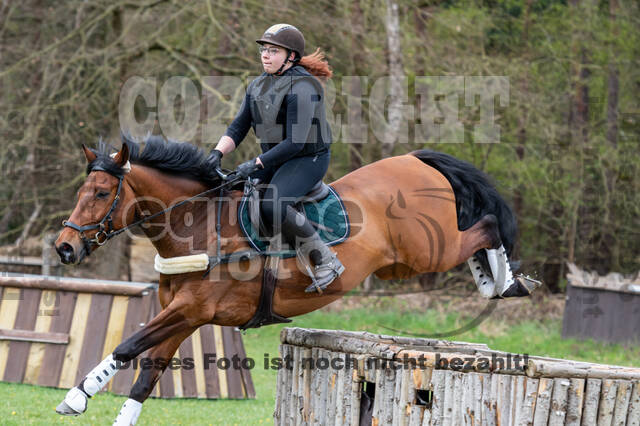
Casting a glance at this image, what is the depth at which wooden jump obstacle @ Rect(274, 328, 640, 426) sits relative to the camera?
4008mm

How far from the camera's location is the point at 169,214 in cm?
487

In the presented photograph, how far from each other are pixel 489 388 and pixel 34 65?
1095 centimetres

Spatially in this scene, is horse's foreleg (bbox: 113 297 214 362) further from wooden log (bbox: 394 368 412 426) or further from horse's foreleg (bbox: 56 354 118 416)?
wooden log (bbox: 394 368 412 426)

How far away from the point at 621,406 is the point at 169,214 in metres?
2.85

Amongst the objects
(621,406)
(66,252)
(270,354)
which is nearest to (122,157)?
(66,252)

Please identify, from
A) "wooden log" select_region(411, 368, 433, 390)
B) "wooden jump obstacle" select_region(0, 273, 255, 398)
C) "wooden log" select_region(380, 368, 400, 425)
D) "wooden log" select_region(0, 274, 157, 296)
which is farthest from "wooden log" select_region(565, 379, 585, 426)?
"wooden log" select_region(0, 274, 157, 296)

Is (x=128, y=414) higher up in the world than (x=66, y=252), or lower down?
lower down

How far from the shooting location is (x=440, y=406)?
4.14 meters

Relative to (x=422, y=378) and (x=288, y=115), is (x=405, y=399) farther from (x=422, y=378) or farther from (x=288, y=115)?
(x=288, y=115)

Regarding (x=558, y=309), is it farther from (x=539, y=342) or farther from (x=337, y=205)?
(x=337, y=205)

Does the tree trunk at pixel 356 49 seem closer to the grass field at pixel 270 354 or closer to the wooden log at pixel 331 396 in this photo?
the grass field at pixel 270 354

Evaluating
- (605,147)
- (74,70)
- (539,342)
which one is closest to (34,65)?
(74,70)

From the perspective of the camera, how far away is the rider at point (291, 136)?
481 centimetres

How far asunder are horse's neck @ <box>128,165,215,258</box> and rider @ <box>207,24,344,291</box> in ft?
0.97
